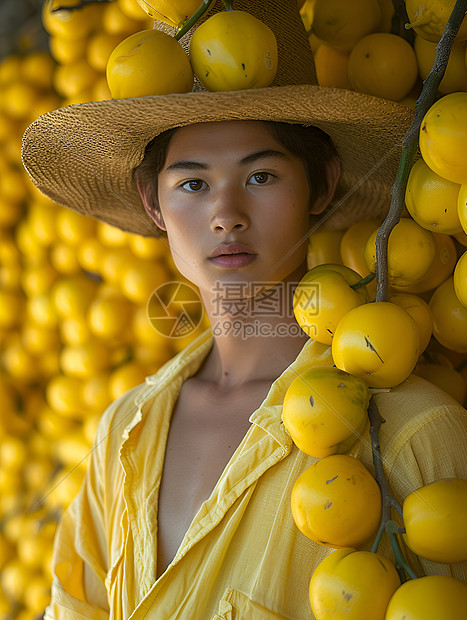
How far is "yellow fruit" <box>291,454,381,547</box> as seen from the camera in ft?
2.66

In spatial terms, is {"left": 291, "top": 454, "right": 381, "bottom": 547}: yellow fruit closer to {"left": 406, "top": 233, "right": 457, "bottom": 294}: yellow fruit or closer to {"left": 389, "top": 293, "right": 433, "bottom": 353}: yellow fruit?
{"left": 389, "top": 293, "right": 433, "bottom": 353}: yellow fruit

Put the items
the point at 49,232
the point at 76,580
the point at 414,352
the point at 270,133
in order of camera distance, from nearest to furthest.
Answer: the point at 414,352 → the point at 270,133 → the point at 76,580 → the point at 49,232

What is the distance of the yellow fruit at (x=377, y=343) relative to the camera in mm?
865

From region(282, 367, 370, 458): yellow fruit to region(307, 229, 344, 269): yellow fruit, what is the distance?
1.55ft

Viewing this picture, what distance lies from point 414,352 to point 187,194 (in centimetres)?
53

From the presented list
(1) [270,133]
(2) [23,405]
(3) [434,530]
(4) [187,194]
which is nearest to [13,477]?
(2) [23,405]

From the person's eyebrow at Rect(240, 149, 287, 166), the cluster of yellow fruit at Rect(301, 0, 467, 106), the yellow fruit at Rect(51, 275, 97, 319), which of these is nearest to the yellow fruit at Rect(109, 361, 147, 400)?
the yellow fruit at Rect(51, 275, 97, 319)

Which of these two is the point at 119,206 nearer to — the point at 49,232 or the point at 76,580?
the point at 49,232

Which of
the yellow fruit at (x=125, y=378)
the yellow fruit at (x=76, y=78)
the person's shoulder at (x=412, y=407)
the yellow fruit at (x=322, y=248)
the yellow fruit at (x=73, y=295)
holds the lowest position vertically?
the yellow fruit at (x=125, y=378)

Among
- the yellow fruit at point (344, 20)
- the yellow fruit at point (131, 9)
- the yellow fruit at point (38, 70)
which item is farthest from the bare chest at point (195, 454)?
the yellow fruit at point (38, 70)

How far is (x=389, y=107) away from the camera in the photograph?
1.03m

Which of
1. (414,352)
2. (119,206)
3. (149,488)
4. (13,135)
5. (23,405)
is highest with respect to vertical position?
(13,135)

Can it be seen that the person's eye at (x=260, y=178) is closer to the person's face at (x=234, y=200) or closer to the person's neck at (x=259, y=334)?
the person's face at (x=234, y=200)

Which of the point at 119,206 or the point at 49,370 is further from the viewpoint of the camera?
the point at 49,370
